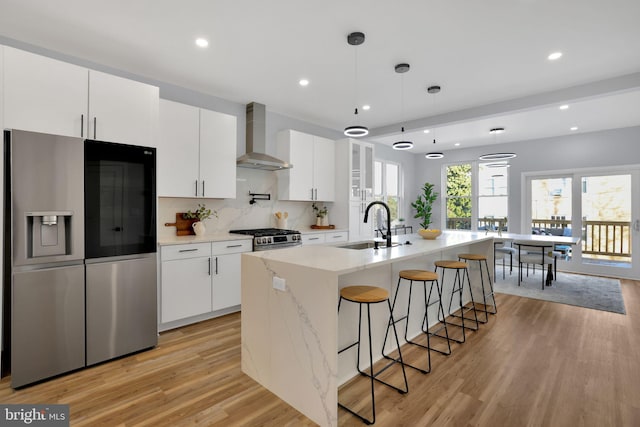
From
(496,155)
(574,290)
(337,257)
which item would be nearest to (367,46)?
(337,257)

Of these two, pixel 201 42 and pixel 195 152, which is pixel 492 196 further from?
pixel 201 42

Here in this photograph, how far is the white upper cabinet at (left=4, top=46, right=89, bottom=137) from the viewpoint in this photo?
91.6 inches

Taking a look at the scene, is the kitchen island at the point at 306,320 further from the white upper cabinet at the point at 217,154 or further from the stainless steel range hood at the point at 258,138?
the stainless steel range hood at the point at 258,138

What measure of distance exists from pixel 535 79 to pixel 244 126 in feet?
12.4

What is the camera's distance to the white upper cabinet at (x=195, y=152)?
3.59 m

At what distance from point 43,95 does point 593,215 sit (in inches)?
330

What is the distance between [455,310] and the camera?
399cm

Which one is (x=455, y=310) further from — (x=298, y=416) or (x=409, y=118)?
(x=409, y=118)

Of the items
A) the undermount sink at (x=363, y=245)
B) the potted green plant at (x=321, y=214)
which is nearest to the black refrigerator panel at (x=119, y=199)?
the undermount sink at (x=363, y=245)

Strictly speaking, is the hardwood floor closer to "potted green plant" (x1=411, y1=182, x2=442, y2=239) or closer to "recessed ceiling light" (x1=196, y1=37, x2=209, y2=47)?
"recessed ceiling light" (x1=196, y1=37, x2=209, y2=47)

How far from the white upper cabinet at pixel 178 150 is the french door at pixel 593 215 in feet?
22.2

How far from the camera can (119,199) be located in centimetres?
271

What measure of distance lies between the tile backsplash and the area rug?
3.48 m

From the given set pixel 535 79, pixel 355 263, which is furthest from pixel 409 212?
pixel 355 263
